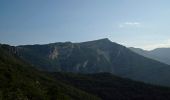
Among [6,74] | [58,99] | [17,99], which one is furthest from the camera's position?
[6,74]

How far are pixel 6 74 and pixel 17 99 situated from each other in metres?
77.1

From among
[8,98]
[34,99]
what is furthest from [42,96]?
[8,98]

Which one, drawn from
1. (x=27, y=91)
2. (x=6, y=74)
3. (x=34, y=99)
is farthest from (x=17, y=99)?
(x=6, y=74)

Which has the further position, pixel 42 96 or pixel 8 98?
pixel 42 96

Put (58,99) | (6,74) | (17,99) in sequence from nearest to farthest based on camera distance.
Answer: (17,99), (58,99), (6,74)

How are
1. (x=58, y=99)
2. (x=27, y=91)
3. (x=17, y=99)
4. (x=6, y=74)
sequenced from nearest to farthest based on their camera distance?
(x=17, y=99) < (x=58, y=99) < (x=27, y=91) < (x=6, y=74)

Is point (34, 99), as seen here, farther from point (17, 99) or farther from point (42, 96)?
point (17, 99)

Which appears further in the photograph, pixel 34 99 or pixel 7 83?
pixel 7 83

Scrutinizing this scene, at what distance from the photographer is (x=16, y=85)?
12850 centimetres

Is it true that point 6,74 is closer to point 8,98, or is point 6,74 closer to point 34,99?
point 34,99

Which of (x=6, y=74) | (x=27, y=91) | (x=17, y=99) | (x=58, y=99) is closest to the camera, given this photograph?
(x=17, y=99)

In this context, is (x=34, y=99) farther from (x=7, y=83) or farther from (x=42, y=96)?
(x=7, y=83)

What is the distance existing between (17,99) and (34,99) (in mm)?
30007

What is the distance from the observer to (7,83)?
12925cm
